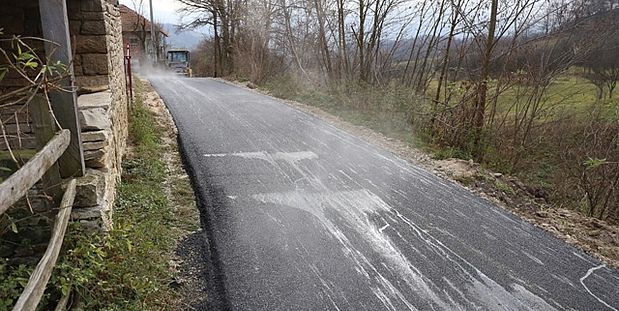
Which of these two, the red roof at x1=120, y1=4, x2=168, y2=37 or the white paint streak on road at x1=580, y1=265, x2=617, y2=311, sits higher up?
the red roof at x1=120, y1=4, x2=168, y2=37

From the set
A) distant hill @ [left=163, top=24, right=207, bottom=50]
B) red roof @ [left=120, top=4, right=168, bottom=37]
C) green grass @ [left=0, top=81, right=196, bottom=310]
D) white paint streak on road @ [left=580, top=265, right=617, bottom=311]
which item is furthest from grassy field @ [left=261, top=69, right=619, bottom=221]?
red roof @ [left=120, top=4, right=168, bottom=37]

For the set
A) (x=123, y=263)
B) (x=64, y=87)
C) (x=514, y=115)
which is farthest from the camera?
(x=514, y=115)

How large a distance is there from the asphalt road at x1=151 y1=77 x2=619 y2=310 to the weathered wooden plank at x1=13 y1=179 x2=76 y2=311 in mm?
982

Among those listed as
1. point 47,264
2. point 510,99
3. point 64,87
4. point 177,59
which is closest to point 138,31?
point 177,59

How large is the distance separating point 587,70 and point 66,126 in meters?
10.4

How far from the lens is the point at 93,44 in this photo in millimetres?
4996

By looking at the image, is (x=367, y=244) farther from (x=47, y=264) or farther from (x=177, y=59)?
(x=177, y=59)

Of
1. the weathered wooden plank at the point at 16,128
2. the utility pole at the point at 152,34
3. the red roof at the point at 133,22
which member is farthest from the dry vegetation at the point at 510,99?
the red roof at the point at 133,22

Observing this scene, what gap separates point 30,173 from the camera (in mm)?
2309

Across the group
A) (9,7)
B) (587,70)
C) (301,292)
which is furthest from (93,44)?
(587,70)

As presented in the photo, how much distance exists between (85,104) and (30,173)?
1.87 m

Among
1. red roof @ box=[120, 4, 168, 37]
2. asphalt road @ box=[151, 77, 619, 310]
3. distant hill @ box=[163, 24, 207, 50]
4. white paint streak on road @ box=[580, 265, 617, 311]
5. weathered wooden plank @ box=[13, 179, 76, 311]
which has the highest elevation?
red roof @ box=[120, 4, 168, 37]

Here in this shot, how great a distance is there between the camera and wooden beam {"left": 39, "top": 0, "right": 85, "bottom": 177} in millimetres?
3148

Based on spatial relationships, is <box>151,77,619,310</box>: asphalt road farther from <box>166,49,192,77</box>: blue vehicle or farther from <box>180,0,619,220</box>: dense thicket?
<box>166,49,192,77</box>: blue vehicle
